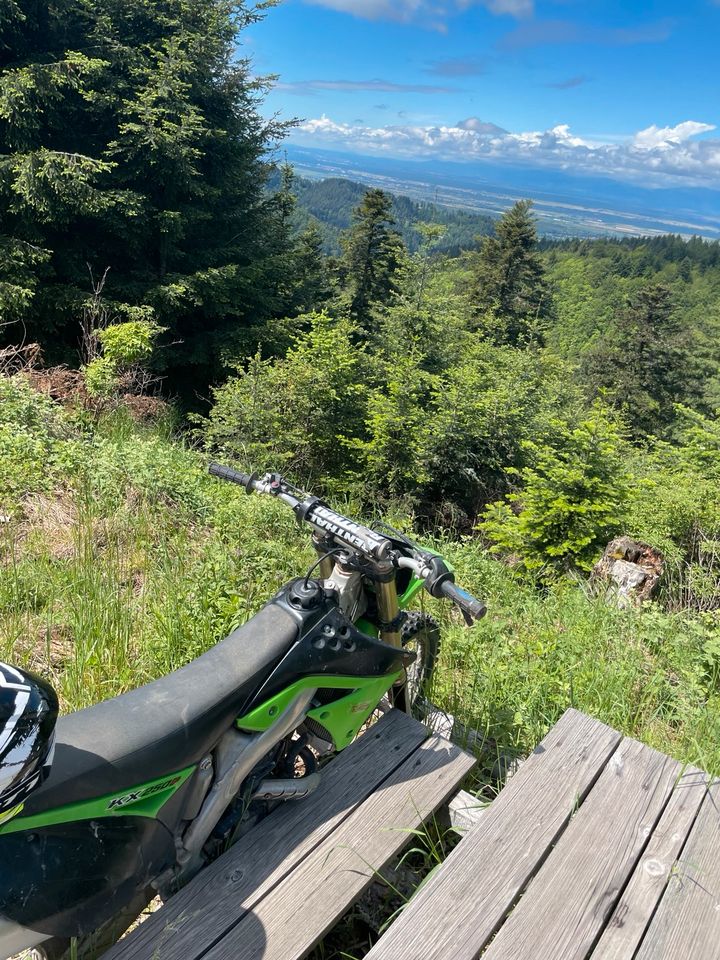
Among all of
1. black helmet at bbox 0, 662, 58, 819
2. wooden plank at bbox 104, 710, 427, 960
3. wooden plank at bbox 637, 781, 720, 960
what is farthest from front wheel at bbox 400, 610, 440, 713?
black helmet at bbox 0, 662, 58, 819

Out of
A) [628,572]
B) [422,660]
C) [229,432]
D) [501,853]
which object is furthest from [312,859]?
[229,432]

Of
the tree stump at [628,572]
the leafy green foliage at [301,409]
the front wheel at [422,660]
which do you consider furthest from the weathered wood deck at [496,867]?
the leafy green foliage at [301,409]

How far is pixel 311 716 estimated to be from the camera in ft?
5.98

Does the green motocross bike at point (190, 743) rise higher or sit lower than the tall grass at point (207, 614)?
higher

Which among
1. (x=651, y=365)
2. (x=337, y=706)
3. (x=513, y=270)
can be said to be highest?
(x=513, y=270)

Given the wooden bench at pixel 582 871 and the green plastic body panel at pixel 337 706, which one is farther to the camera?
the green plastic body panel at pixel 337 706

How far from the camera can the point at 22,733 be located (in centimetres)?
103

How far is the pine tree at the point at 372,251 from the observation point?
81.3 feet

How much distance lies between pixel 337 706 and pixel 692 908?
1057mm

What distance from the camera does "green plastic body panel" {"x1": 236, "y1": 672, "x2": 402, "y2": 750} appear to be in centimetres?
163

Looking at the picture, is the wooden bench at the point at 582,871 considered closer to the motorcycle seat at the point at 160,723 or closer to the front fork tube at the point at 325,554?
the motorcycle seat at the point at 160,723

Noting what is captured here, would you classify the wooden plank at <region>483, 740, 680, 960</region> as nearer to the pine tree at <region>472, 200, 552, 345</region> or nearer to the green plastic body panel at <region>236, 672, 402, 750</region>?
the green plastic body panel at <region>236, 672, 402, 750</region>

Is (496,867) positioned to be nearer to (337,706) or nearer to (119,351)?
(337,706)

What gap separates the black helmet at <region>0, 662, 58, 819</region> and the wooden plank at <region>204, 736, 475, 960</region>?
72cm
